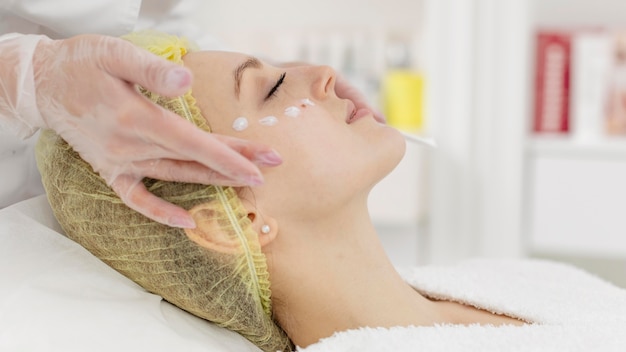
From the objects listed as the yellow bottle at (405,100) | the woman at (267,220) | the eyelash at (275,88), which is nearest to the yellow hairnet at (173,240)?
the woman at (267,220)

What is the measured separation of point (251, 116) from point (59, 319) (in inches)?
14.9

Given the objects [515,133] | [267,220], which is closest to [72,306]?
[267,220]

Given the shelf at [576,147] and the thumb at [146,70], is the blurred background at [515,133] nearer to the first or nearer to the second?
the shelf at [576,147]

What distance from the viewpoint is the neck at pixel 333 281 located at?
116 centimetres

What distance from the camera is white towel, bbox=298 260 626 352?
108 centimetres

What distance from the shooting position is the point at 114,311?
42.6 inches

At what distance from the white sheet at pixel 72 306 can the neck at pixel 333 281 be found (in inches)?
3.8

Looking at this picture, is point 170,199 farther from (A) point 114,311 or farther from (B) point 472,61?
(B) point 472,61

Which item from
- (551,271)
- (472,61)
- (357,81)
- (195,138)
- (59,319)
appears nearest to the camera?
(195,138)

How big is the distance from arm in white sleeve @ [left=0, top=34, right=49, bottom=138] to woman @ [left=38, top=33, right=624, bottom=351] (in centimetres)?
8

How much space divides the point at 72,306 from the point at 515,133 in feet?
5.86

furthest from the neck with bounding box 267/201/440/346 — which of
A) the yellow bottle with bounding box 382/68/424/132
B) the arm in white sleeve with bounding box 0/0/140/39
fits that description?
the yellow bottle with bounding box 382/68/424/132

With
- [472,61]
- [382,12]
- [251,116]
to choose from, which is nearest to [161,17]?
[251,116]

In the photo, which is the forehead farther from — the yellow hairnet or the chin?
the chin
